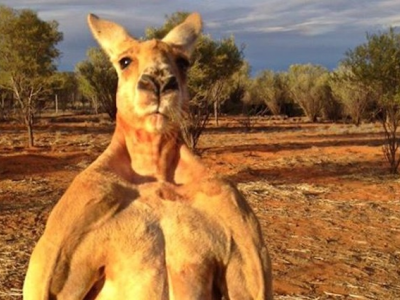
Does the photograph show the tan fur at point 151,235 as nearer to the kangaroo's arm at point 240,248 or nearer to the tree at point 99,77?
the kangaroo's arm at point 240,248

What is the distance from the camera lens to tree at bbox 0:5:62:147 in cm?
2483

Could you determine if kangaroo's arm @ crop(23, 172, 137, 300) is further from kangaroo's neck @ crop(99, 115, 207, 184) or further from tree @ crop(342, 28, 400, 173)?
tree @ crop(342, 28, 400, 173)

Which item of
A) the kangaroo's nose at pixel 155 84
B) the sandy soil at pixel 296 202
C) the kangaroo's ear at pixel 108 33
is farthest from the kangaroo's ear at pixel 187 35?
the sandy soil at pixel 296 202

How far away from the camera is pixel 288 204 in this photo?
42.6 ft

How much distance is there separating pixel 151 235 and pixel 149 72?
1.70 ft

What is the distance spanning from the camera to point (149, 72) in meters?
2.17

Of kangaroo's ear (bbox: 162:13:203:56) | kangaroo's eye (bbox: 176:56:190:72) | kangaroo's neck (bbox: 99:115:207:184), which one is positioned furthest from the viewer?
kangaroo's ear (bbox: 162:13:203:56)

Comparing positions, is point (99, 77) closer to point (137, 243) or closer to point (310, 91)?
point (310, 91)

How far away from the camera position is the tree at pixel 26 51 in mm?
24828

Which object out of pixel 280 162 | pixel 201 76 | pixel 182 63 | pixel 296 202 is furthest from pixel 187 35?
pixel 201 76

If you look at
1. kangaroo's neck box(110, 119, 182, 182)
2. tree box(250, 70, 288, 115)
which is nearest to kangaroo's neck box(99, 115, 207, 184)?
kangaroo's neck box(110, 119, 182, 182)

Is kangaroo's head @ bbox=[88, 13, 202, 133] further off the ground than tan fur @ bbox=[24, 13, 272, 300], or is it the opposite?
kangaroo's head @ bbox=[88, 13, 202, 133]

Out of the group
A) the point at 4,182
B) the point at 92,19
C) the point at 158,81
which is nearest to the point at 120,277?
the point at 158,81

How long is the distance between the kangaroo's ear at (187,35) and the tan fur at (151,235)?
0.90 ft
